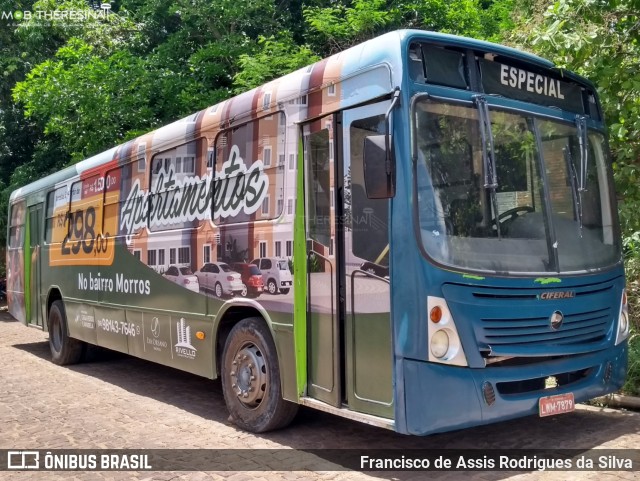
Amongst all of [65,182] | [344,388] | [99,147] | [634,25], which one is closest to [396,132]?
[344,388]

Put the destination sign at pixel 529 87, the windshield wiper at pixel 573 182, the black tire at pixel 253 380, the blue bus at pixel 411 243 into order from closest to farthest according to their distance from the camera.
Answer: the blue bus at pixel 411 243
the destination sign at pixel 529 87
the windshield wiper at pixel 573 182
the black tire at pixel 253 380

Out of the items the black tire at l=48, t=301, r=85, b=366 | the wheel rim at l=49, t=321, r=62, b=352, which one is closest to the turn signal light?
the black tire at l=48, t=301, r=85, b=366

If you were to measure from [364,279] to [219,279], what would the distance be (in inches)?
83.1

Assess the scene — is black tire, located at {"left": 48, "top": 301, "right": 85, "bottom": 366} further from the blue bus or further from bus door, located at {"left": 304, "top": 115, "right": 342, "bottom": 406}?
bus door, located at {"left": 304, "top": 115, "right": 342, "bottom": 406}

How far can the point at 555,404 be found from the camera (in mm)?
4910

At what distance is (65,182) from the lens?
424 inches

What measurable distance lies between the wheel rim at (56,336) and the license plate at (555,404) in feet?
27.0

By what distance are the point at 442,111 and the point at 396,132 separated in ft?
1.31

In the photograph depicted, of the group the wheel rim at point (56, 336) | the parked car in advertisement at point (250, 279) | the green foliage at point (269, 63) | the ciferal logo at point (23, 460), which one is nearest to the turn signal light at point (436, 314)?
the parked car in advertisement at point (250, 279)

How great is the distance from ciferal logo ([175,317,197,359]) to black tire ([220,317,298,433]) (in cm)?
67

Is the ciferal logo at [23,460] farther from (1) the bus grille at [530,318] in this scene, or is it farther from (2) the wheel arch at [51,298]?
(2) the wheel arch at [51,298]

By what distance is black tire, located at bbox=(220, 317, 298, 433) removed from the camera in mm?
5852

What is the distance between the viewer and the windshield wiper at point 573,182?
209 inches

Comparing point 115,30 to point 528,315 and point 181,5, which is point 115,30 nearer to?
point 181,5
